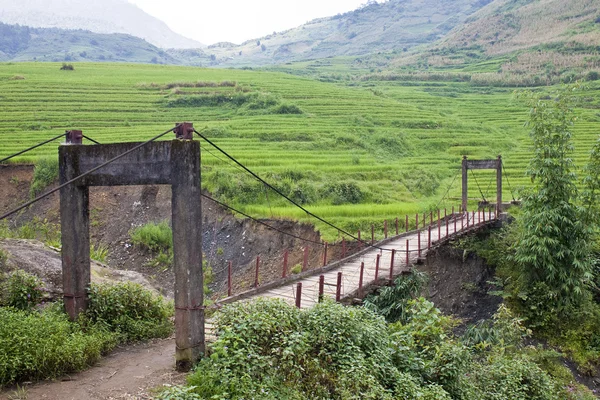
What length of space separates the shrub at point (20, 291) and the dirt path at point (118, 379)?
174 cm

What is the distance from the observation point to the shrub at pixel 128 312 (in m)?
8.85

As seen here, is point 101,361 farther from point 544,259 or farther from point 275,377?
point 544,259

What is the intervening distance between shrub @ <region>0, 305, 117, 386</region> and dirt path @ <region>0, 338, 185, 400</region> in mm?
151

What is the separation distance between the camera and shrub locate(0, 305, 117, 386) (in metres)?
6.90

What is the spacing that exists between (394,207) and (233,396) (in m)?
15.4

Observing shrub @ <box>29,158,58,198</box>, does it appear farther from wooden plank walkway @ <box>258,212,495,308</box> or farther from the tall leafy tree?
the tall leafy tree

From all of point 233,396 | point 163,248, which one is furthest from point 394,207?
point 233,396

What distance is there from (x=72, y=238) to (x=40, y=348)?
2.02 meters

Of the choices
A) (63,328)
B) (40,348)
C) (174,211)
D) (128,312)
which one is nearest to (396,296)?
(128,312)

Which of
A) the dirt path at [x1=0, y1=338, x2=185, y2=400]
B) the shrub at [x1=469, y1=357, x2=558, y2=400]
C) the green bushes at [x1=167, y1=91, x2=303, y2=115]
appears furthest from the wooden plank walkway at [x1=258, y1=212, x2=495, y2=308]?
the green bushes at [x1=167, y1=91, x2=303, y2=115]

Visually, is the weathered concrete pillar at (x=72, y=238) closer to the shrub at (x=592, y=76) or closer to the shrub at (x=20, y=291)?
the shrub at (x=20, y=291)

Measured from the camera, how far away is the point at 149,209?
22.7 metres

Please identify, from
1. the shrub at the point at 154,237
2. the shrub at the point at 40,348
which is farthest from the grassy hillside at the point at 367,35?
the shrub at the point at 40,348

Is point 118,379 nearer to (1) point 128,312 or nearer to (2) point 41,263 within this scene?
(1) point 128,312
